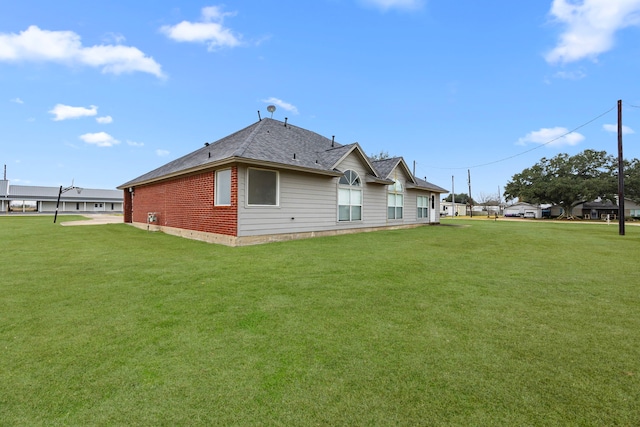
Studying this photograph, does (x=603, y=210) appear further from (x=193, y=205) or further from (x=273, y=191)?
(x=193, y=205)

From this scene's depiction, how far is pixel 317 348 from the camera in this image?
2.91 metres

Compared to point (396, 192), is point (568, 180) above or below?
above

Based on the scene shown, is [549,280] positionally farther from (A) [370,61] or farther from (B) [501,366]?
(A) [370,61]

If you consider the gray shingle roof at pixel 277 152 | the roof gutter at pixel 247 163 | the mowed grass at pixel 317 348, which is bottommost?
the mowed grass at pixel 317 348

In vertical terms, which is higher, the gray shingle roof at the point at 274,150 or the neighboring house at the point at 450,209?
the gray shingle roof at the point at 274,150

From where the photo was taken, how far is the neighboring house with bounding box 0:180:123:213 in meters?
46.1

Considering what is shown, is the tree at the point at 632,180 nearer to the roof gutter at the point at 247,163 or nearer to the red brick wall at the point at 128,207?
the roof gutter at the point at 247,163

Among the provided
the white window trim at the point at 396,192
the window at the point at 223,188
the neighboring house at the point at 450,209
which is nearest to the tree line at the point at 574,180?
the neighboring house at the point at 450,209

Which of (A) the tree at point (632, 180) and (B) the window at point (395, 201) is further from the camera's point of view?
(A) the tree at point (632, 180)

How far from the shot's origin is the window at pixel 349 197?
14039 millimetres

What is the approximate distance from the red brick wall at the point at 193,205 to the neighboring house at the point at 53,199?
135ft

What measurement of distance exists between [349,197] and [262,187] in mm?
5234

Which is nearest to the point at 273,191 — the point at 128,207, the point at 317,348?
the point at 317,348

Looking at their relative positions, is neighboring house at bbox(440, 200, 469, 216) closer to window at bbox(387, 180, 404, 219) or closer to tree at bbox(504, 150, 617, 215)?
tree at bbox(504, 150, 617, 215)
